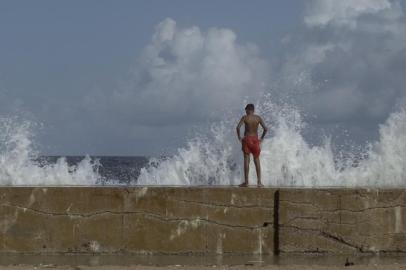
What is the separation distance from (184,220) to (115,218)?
0.83m

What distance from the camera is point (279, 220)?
9617mm

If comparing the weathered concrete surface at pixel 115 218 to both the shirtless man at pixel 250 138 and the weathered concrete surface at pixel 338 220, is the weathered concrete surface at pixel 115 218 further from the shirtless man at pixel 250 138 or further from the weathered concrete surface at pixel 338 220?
the shirtless man at pixel 250 138

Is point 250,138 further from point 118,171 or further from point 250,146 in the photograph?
point 118,171

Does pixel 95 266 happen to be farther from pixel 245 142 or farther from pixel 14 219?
pixel 245 142

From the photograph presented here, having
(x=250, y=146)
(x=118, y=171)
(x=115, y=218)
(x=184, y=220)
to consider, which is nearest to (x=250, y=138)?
(x=250, y=146)

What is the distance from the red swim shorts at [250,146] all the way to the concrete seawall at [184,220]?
1.41 metres

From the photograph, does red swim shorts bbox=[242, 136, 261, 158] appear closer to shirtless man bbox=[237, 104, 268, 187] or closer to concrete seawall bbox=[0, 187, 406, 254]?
shirtless man bbox=[237, 104, 268, 187]

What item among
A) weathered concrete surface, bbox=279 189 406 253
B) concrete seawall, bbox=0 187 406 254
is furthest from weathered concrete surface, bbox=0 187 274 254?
weathered concrete surface, bbox=279 189 406 253

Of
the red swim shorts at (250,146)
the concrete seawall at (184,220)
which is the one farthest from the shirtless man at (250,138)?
the concrete seawall at (184,220)

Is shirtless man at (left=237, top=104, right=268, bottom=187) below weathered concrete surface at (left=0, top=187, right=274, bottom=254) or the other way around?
the other way around

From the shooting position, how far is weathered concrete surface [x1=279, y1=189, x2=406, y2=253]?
9609 millimetres

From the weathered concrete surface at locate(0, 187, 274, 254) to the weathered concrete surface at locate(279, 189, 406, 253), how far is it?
0.44 meters

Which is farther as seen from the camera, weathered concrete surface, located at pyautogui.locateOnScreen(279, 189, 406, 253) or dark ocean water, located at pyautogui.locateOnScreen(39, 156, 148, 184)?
dark ocean water, located at pyautogui.locateOnScreen(39, 156, 148, 184)

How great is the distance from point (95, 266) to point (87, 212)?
108cm
